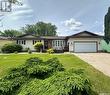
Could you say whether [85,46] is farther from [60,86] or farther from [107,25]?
[60,86]

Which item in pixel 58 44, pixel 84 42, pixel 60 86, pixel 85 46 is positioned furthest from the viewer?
pixel 58 44

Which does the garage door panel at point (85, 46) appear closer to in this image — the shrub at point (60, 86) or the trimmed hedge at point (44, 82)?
the trimmed hedge at point (44, 82)

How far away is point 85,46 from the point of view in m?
47.5

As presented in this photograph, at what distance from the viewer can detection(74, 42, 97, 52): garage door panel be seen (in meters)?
47.4

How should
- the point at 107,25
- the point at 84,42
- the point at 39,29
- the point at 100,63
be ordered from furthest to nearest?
the point at 39,29, the point at 107,25, the point at 84,42, the point at 100,63

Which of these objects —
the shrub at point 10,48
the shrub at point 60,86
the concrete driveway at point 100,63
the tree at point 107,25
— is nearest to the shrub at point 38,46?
the shrub at point 10,48

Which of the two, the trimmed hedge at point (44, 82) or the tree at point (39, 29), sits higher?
the tree at point (39, 29)

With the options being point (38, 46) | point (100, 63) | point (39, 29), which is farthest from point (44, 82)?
point (39, 29)

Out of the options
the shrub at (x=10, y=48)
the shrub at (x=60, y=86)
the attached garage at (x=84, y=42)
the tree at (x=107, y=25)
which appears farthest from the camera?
the tree at (x=107, y=25)

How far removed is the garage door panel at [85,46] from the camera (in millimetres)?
47375

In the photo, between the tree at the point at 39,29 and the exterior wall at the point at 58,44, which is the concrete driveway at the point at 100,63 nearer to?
the exterior wall at the point at 58,44

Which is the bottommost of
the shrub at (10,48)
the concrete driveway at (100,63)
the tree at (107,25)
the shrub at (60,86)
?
the concrete driveway at (100,63)

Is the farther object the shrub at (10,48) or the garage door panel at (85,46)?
the garage door panel at (85,46)

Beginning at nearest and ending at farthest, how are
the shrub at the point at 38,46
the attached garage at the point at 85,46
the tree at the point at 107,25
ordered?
the attached garage at the point at 85,46 → the shrub at the point at 38,46 → the tree at the point at 107,25
